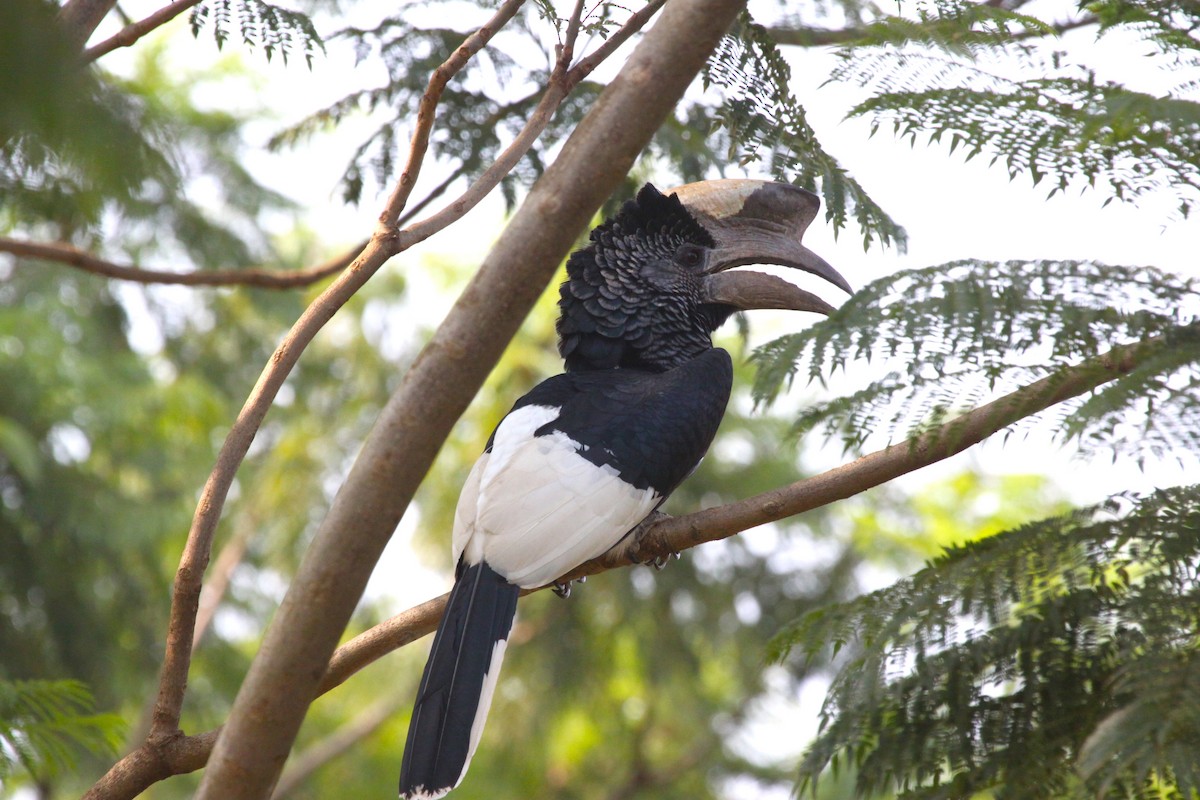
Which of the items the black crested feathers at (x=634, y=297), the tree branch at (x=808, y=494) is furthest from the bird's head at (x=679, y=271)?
the tree branch at (x=808, y=494)

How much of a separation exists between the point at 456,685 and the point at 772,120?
170cm

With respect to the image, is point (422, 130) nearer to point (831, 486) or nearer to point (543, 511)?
point (543, 511)

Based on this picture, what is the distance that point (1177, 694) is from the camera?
1.90 meters

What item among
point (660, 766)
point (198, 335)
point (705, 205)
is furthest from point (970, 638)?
point (198, 335)

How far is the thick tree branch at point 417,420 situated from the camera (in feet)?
5.98

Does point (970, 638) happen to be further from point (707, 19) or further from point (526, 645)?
point (526, 645)

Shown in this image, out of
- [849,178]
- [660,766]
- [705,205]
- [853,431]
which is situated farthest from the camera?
[660,766]

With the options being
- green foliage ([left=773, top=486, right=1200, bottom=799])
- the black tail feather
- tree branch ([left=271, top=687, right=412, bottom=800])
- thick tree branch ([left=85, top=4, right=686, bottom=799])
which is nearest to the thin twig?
thick tree branch ([left=85, top=4, right=686, bottom=799])

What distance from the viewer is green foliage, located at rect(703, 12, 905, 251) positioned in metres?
3.03

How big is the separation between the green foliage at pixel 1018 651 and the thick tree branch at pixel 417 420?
118 cm

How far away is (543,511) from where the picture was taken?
10.1 ft

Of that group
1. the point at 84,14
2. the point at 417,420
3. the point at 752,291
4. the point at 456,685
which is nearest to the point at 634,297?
the point at 752,291

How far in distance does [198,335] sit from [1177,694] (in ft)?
33.0

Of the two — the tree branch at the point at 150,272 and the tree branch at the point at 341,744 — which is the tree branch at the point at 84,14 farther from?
the tree branch at the point at 341,744
